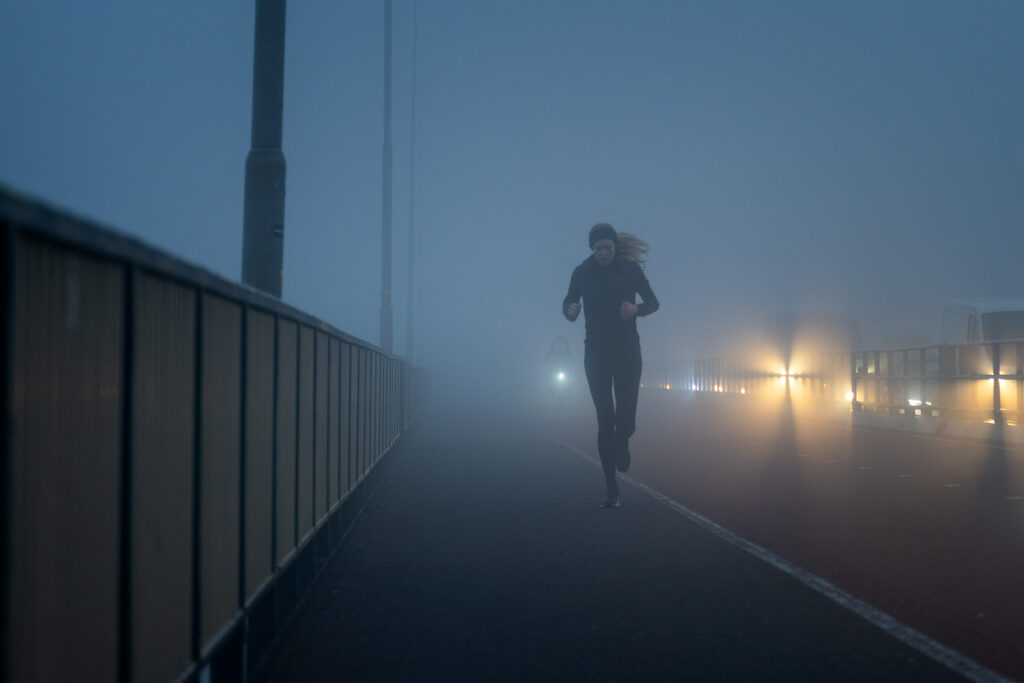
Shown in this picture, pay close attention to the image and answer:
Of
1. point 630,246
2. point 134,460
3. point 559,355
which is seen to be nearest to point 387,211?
point 559,355

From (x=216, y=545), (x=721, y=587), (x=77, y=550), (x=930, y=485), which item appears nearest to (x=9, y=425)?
(x=77, y=550)

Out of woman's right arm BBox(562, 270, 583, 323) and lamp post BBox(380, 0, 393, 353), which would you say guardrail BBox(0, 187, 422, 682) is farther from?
lamp post BBox(380, 0, 393, 353)

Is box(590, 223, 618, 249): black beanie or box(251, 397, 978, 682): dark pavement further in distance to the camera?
box(590, 223, 618, 249): black beanie

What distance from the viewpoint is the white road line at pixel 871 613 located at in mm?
4145

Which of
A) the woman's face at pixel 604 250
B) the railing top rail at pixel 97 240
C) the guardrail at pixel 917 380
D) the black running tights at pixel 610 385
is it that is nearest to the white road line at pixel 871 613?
the black running tights at pixel 610 385

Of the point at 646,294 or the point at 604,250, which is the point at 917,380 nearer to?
the point at 646,294

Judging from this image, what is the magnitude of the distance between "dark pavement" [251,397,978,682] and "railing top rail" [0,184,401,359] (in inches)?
68.9

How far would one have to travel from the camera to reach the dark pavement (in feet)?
14.1

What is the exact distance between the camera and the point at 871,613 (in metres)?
5.09

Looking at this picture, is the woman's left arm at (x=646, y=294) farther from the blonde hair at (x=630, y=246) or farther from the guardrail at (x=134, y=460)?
the guardrail at (x=134, y=460)

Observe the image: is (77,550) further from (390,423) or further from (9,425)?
(390,423)

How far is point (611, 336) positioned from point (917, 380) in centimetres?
1390

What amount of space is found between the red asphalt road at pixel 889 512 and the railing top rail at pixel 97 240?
3.37 metres

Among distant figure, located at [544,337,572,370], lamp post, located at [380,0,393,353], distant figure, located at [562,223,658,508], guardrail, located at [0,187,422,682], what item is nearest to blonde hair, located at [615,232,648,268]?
distant figure, located at [562,223,658,508]
